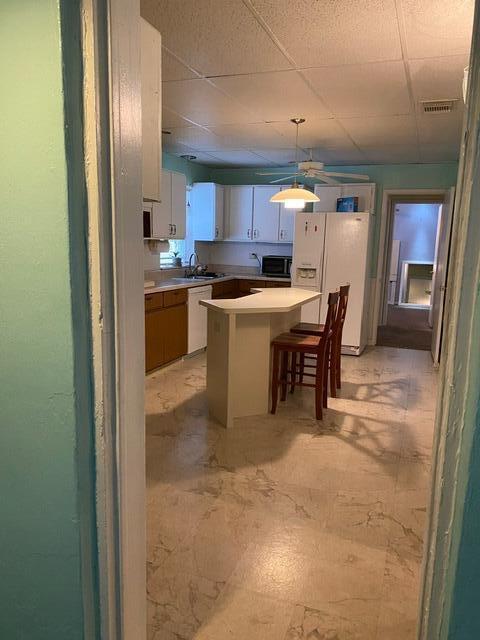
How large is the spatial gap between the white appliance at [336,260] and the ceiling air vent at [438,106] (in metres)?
1.96

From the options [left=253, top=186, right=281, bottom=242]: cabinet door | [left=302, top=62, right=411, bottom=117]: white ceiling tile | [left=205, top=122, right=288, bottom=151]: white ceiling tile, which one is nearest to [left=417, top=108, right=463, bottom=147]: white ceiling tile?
[left=302, top=62, right=411, bottom=117]: white ceiling tile

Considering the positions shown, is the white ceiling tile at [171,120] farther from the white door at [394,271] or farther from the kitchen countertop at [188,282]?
the white door at [394,271]

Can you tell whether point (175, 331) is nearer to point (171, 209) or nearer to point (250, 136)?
point (171, 209)

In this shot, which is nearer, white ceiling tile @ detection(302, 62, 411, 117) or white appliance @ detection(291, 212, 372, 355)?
white ceiling tile @ detection(302, 62, 411, 117)

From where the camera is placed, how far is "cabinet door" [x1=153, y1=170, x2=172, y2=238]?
5.13 meters

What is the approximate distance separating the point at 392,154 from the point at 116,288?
16.8 ft

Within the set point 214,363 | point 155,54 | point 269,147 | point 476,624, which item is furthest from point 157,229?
point 476,624

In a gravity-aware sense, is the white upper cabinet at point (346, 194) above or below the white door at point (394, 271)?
above

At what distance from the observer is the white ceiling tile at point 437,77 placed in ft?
8.59

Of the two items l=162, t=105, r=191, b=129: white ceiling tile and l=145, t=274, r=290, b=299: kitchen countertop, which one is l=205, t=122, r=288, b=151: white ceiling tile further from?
l=145, t=274, r=290, b=299: kitchen countertop

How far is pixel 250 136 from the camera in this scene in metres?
4.62

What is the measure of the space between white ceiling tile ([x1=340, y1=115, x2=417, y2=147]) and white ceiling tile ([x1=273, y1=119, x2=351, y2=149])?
0.10m

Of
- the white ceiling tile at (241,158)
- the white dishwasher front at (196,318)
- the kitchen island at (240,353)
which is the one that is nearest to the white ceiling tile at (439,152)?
the white ceiling tile at (241,158)

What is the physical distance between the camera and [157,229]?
518 cm
